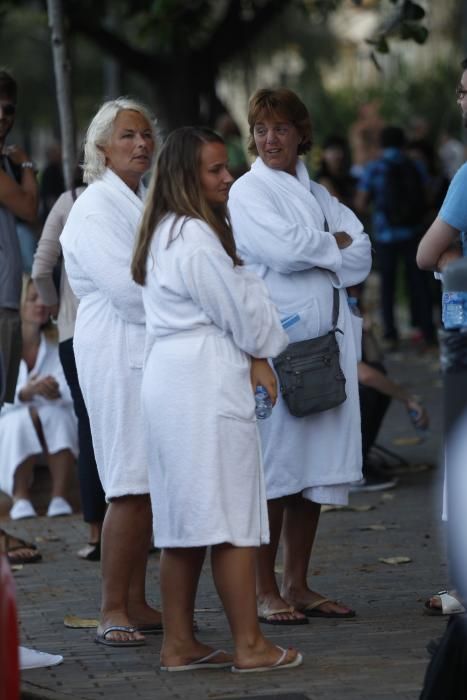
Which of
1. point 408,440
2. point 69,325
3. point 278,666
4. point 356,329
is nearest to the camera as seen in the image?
point 278,666

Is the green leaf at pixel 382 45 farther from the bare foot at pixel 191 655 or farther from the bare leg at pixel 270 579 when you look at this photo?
the bare foot at pixel 191 655

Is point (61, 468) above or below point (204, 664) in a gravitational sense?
above

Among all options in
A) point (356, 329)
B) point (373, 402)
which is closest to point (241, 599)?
point (356, 329)

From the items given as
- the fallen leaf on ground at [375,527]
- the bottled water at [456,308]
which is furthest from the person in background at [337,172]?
the bottled water at [456,308]

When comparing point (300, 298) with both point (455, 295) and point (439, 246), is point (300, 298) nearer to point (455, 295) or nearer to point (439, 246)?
point (439, 246)

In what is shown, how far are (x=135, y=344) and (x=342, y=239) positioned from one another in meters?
1.03

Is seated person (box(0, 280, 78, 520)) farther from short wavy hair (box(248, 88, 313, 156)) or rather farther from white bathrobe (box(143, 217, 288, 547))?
white bathrobe (box(143, 217, 288, 547))

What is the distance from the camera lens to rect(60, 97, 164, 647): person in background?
20.6ft

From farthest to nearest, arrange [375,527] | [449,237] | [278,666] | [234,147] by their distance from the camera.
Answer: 1. [234,147]
2. [375,527]
3. [449,237]
4. [278,666]

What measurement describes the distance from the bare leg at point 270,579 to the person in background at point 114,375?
445mm

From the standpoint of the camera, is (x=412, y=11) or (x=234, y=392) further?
(x=412, y=11)

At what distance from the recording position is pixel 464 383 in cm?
493

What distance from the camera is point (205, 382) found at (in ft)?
18.0

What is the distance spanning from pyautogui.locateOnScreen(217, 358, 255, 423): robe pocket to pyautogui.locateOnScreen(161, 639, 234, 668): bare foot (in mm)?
865
